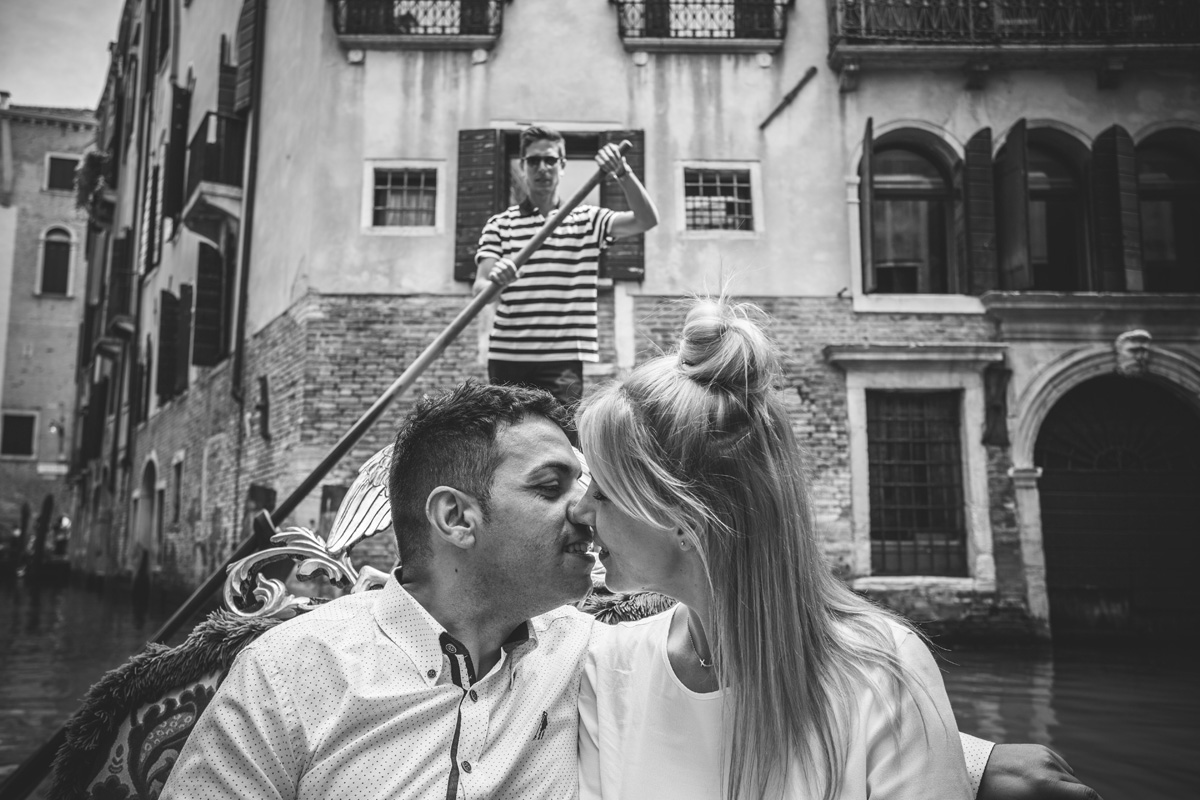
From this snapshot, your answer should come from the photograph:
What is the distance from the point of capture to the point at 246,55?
11.1m

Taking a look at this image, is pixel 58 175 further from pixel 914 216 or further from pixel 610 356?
Result: pixel 914 216

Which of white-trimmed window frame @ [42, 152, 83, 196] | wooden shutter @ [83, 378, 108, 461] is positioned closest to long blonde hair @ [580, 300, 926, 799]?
wooden shutter @ [83, 378, 108, 461]

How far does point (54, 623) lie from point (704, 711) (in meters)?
9.91

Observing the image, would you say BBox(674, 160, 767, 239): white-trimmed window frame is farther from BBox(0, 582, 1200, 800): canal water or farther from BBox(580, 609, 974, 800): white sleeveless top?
BBox(580, 609, 974, 800): white sleeveless top

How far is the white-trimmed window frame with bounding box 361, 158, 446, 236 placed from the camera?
8914 millimetres

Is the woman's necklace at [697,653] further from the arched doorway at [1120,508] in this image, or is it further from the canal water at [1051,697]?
the arched doorway at [1120,508]

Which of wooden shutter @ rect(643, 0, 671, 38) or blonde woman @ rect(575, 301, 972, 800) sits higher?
wooden shutter @ rect(643, 0, 671, 38)

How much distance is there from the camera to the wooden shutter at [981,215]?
29.4ft

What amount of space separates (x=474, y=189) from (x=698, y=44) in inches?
105

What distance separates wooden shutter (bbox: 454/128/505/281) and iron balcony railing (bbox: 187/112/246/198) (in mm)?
3758

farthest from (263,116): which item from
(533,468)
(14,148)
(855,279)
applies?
(14,148)

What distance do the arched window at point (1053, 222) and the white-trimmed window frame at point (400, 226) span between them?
237 inches

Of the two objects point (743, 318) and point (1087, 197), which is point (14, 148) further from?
point (743, 318)

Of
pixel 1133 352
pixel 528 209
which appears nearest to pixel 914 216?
pixel 1133 352
